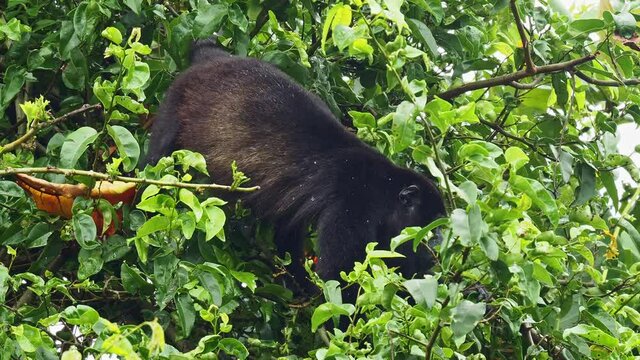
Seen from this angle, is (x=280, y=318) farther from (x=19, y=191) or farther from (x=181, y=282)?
(x=19, y=191)

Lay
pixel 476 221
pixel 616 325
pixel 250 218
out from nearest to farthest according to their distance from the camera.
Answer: pixel 476 221 → pixel 616 325 → pixel 250 218

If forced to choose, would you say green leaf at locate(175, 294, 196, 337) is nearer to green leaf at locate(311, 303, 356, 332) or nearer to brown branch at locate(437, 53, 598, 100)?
green leaf at locate(311, 303, 356, 332)

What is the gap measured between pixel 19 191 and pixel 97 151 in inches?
11.9

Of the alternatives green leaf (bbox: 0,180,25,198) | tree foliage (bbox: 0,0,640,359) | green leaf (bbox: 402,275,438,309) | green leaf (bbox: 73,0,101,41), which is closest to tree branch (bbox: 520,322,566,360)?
tree foliage (bbox: 0,0,640,359)

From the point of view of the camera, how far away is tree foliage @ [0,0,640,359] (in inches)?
105

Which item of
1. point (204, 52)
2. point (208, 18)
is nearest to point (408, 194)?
point (204, 52)

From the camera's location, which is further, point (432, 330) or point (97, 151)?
point (97, 151)

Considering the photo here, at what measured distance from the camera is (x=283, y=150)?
475cm

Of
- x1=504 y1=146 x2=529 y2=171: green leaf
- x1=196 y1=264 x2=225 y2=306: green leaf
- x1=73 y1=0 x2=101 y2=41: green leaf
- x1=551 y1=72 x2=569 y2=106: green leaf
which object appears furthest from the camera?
x1=551 y1=72 x2=569 y2=106: green leaf

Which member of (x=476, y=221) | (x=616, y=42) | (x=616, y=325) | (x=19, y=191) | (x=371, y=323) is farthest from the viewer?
(x=616, y=42)

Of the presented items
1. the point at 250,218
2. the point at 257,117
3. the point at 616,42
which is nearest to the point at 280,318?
the point at 250,218

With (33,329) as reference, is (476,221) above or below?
above

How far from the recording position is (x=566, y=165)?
4016 millimetres


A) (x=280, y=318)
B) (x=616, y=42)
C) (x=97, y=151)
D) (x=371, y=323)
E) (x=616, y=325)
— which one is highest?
(x=616, y=42)
